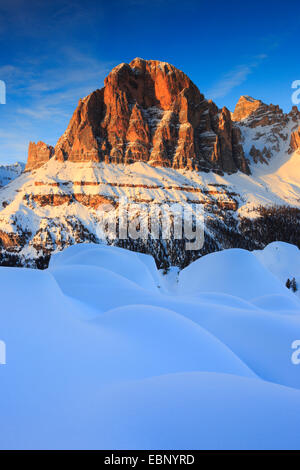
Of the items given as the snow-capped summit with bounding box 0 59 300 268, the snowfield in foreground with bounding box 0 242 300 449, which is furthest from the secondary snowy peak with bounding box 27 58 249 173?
the snowfield in foreground with bounding box 0 242 300 449

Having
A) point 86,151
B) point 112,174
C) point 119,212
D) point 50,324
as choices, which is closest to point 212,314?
point 50,324

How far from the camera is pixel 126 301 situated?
27.1 ft

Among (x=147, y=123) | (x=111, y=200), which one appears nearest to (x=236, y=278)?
(x=111, y=200)

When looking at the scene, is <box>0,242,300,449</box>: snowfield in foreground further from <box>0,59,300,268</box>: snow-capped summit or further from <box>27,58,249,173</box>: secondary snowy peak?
<box>27,58,249,173</box>: secondary snowy peak

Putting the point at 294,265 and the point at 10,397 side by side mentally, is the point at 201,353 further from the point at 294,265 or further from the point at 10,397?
the point at 294,265

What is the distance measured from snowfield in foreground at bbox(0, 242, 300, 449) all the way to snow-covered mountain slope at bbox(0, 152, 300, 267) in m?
75.8

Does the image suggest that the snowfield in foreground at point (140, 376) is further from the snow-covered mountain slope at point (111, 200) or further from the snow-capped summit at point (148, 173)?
the snow-capped summit at point (148, 173)

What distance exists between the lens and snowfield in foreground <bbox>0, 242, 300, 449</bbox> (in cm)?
232

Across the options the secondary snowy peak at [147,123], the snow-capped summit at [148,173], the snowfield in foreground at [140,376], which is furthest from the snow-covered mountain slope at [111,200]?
the snowfield in foreground at [140,376]

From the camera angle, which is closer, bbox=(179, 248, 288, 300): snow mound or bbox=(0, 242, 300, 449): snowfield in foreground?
bbox=(0, 242, 300, 449): snowfield in foreground

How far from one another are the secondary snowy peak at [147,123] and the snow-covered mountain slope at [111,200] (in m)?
8.62

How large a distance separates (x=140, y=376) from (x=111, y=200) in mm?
129624

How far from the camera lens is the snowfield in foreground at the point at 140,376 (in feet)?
7.61
